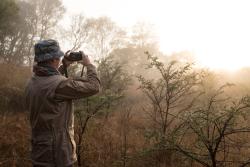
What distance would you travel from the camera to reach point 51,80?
311 cm

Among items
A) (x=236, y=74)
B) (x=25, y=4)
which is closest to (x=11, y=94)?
(x=236, y=74)

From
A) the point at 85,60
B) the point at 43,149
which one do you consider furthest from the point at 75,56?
the point at 43,149

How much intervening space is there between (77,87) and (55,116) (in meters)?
0.33

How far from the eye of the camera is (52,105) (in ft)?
10.1

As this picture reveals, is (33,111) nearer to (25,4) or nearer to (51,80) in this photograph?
(51,80)

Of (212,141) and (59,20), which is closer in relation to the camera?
(212,141)

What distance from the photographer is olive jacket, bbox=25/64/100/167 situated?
3.03 m

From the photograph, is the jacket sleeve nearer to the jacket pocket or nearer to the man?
the man

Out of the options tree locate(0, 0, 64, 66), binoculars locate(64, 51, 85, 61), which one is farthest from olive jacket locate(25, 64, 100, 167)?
tree locate(0, 0, 64, 66)

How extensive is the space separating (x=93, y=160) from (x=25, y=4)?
34.6 meters

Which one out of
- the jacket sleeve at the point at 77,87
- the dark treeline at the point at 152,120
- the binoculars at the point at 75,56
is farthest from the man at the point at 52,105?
the dark treeline at the point at 152,120

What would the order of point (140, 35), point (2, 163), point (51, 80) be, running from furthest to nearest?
point (140, 35)
point (2, 163)
point (51, 80)

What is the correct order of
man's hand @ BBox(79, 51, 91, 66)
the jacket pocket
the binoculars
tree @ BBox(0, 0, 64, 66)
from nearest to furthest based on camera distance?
the jacket pocket < man's hand @ BBox(79, 51, 91, 66) < the binoculars < tree @ BBox(0, 0, 64, 66)

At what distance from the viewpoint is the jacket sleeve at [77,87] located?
120 inches
